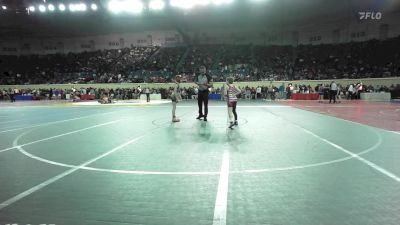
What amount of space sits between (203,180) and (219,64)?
3721 cm

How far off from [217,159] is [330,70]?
112ft

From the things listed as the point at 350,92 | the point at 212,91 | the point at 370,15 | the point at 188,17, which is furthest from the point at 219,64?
the point at 370,15

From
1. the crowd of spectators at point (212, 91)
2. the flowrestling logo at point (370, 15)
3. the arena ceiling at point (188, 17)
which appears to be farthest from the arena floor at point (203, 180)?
the flowrestling logo at point (370, 15)

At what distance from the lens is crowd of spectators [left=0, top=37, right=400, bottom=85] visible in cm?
3731

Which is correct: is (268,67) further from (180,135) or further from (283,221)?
(283,221)

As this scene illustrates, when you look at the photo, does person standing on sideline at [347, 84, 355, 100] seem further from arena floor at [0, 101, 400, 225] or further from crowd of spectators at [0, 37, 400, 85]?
arena floor at [0, 101, 400, 225]

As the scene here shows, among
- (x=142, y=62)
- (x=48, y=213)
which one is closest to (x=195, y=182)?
(x=48, y=213)

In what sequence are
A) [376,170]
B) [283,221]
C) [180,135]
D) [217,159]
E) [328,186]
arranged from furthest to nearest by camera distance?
[180,135]
[217,159]
[376,170]
[328,186]
[283,221]

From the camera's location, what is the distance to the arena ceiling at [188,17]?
29.8 metres

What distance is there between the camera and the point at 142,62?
4538 cm

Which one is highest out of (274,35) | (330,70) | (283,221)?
(274,35)

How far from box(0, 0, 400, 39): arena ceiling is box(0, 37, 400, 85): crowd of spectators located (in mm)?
3293

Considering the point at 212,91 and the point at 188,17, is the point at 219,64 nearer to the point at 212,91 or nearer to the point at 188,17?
the point at 212,91

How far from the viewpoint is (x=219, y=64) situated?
137 feet
